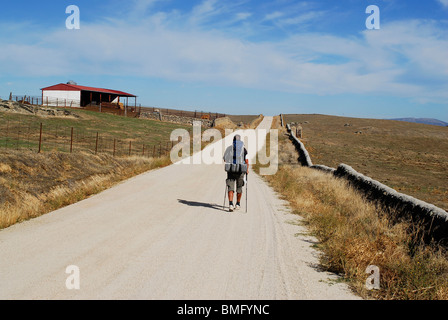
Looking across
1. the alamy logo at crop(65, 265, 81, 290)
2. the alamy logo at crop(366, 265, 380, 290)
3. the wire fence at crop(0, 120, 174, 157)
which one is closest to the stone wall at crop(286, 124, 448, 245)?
the alamy logo at crop(366, 265, 380, 290)

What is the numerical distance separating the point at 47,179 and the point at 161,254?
883cm

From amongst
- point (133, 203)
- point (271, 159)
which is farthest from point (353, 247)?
point (271, 159)

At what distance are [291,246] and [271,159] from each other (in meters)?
22.7

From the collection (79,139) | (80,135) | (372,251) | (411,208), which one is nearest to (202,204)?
(411,208)

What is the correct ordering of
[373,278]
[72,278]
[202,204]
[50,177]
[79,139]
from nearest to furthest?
[72,278] < [373,278] < [202,204] < [50,177] < [79,139]

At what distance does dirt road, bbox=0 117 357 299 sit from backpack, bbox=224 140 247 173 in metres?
1.25

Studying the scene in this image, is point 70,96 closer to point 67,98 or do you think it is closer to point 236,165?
point 67,98

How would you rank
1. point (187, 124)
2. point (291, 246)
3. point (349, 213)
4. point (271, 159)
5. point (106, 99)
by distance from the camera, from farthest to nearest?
point (187, 124)
point (106, 99)
point (271, 159)
point (349, 213)
point (291, 246)

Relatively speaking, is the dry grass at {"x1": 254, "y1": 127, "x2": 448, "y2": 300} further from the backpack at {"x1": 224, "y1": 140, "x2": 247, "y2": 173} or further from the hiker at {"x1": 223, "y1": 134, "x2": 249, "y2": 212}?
the backpack at {"x1": 224, "y1": 140, "x2": 247, "y2": 173}

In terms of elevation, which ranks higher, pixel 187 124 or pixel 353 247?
pixel 187 124

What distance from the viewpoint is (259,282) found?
535cm

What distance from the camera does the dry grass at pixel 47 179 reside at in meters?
9.55

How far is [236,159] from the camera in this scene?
435 inches
